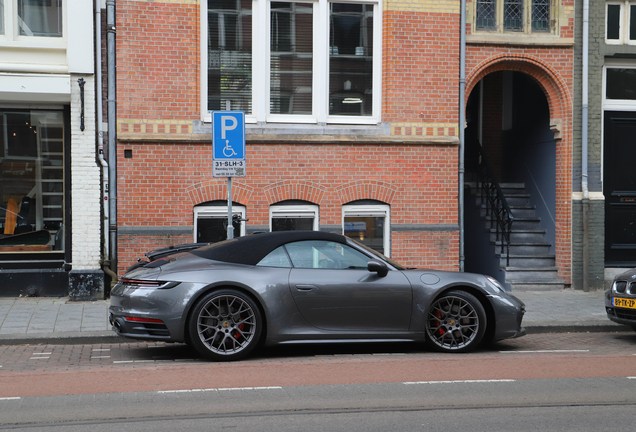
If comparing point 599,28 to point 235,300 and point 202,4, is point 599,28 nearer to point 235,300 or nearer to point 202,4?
point 202,4

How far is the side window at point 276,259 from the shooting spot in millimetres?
8195

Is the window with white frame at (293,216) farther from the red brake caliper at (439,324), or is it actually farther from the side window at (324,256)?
the red brake caliper at (439,324)

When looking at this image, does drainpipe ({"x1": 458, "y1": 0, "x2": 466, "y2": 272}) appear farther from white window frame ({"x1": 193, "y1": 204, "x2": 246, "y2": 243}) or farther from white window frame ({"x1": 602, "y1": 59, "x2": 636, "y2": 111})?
white window frame ({"x1": 193, "y1": 204, "x2": 246, "y2": 243})

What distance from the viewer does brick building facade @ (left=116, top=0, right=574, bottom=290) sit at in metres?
12.8

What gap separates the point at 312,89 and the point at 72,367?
24.2 feet

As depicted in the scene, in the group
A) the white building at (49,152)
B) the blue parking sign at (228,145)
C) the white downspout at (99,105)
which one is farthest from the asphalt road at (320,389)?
the white downspout at (99,105)

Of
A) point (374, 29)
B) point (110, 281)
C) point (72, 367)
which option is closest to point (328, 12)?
point (374, 29)

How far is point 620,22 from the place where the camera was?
47.8ft

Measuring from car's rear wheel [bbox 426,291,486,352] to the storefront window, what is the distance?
721 cm

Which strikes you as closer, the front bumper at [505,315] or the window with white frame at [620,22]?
the front bumper at [505,315]

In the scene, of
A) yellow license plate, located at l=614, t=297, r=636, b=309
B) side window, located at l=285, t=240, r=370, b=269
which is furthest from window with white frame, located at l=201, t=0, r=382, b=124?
yellow license plate, located at l=614, t=297, r=636, b=309

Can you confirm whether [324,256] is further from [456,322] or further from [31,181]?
[31,181]

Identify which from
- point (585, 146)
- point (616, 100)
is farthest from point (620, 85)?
point (585, 146)

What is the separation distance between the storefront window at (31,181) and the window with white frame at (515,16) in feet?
25.5
